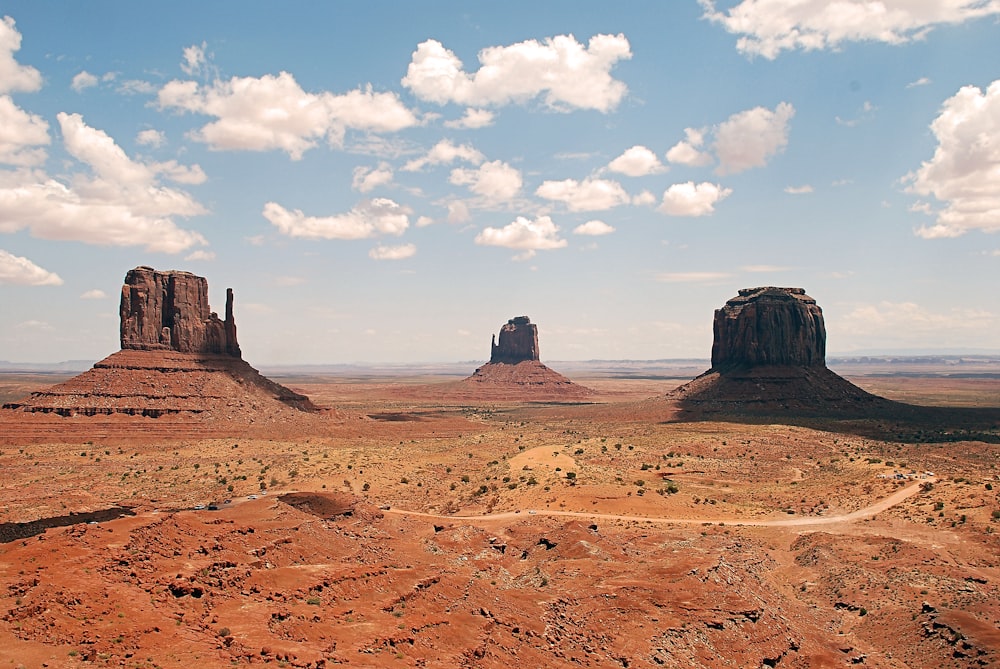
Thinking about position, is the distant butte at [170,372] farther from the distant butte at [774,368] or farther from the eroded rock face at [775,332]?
the eroded rock face at [775,332]

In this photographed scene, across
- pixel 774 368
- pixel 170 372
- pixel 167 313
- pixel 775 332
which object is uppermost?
pixel 167 313

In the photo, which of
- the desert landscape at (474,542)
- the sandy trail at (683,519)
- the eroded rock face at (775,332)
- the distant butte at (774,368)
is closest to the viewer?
the desert landscape at (474,542)

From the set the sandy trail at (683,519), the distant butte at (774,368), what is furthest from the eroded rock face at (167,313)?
the distant butte at (774,368)

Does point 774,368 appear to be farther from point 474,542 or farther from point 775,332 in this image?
point 474,542

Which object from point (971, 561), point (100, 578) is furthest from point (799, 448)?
point (100, 578)

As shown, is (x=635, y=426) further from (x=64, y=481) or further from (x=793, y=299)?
(x=64, y=481)

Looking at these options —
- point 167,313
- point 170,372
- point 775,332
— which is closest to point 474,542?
point 170,372
